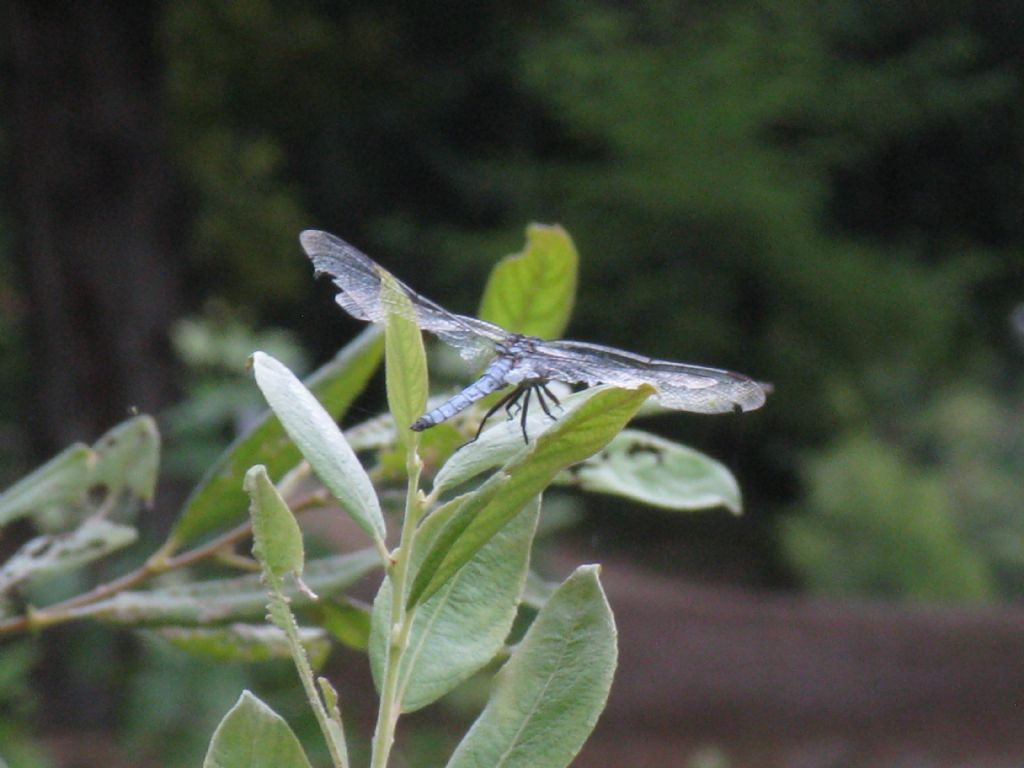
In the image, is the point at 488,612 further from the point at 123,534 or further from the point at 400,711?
the point at 123,534

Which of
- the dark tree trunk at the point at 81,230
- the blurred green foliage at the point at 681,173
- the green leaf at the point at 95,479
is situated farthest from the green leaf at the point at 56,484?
the blurred green foliage at the point at 681,173

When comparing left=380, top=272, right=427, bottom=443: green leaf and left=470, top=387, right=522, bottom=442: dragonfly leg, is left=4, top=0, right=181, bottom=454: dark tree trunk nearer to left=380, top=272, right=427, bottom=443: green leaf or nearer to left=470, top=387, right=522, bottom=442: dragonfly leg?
left=470, top=387, right=522, bottom=442: dragonfly leg

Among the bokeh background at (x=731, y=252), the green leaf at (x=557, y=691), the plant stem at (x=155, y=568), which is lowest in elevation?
the bokeh background at (x=731, y=252)

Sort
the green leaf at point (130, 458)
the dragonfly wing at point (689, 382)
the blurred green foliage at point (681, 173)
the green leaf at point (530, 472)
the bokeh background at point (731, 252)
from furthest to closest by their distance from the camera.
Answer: the blurred green foliage at point (681, 173), the bokeh background at point (731, 252), the green leaf at point (130, 458), the dragonfly wing at point (689, 382), the green leaf at point (530, 472)

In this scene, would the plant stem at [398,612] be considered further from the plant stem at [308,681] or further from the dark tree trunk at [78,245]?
the dark tree trunk at [78,245]

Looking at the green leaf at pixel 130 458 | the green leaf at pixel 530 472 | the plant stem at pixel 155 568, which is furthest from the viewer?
the green leaf at pixel 130 458

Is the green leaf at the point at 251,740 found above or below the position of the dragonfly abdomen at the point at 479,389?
below

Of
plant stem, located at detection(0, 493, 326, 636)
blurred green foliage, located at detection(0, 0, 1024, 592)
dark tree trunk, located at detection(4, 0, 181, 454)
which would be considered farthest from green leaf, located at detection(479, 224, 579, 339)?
blurred green foliage, located at detection(0, 0, 1024, 592)
